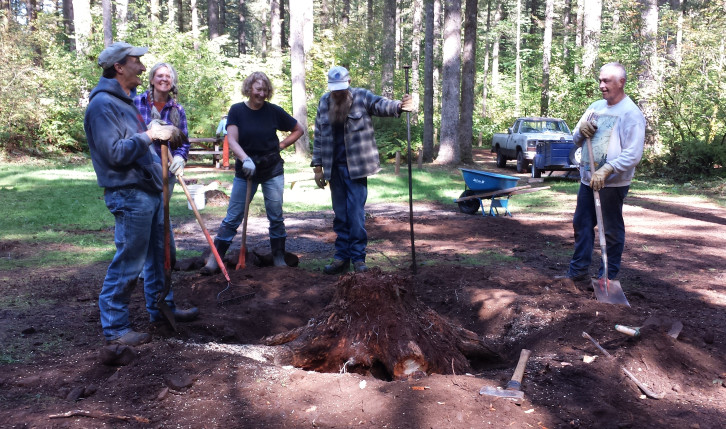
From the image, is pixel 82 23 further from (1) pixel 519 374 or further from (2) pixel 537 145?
(1) pixel 519 374

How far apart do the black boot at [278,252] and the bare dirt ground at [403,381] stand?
0.97ft

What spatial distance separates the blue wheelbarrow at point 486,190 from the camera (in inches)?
439

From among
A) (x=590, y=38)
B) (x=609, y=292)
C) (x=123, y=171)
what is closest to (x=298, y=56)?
(x=590, y=38)

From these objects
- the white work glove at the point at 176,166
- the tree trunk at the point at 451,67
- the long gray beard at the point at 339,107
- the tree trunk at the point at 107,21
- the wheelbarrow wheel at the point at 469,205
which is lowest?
the wheelbarrow wheel at the point at 469,205

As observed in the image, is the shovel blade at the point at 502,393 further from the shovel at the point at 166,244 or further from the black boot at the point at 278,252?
the black boot at the point at 278,252

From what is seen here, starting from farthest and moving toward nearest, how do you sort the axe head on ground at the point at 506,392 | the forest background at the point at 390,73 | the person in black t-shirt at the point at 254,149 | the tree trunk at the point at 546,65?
the tree trunk at the point at 546,65 → the forest background at the point at 390,73 → the person in black t-shirt at the point at 254,149 → the axe head on ground at the point at 506,392

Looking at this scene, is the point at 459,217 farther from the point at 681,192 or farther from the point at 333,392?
the point at 333,392

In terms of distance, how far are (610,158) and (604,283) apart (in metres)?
1.14

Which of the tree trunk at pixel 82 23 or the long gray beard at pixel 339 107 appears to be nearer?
the long gray beard at pixel 339 107

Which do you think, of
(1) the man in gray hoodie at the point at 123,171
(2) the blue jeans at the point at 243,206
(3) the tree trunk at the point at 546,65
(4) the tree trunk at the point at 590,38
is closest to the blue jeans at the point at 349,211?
(2) the blue jeans at the point at 243,206

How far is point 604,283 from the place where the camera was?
17.9 feet

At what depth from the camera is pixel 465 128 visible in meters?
23.4

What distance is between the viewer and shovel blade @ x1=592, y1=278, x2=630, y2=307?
5.24 meters

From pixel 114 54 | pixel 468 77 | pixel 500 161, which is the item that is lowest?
pixel 500 161
